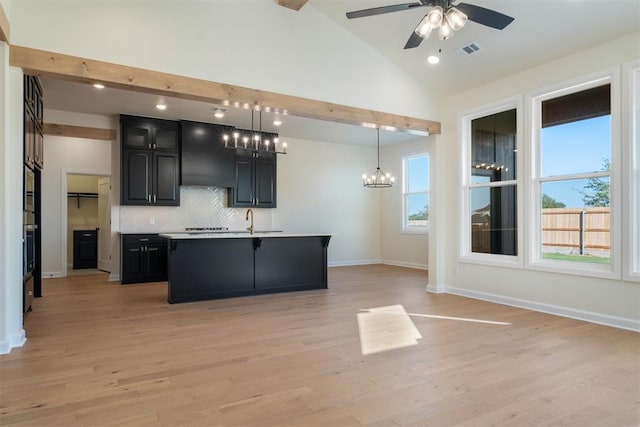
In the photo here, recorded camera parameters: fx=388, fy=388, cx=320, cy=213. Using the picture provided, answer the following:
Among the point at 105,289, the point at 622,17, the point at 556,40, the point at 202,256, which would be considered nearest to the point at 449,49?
the point at 556,40

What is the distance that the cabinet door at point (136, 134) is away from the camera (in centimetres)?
695

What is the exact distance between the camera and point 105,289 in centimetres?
628

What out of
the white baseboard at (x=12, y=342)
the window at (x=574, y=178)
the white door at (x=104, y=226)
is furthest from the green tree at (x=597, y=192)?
the white door at (x=104, y=226)

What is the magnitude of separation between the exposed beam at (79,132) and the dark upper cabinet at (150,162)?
19.4 inches

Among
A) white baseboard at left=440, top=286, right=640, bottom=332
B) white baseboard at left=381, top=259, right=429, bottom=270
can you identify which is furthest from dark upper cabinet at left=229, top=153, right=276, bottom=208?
white baseboard at left=440, top=286, right=640, bottom=332

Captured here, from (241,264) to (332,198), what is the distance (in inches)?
170

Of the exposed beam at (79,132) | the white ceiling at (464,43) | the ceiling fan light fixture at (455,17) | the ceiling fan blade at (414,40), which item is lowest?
the exposed beam at (79,132)

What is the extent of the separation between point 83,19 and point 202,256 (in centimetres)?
305

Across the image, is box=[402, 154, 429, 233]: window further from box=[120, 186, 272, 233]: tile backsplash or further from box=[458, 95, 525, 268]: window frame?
box=[120, 186, 272, 233]: tile backsplash

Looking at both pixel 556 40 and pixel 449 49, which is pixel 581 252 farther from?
pixel 449 49

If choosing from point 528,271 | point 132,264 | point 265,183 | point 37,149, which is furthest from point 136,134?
point 528,271

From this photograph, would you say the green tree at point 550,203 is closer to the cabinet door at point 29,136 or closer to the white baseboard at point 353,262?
the white baseboard at point 353,262

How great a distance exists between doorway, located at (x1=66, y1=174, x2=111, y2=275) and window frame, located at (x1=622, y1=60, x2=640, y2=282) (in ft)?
28.1

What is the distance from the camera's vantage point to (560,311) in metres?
4.49
